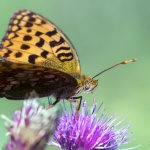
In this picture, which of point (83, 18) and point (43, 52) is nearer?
point (43, 52)

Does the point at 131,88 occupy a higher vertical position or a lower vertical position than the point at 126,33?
lower

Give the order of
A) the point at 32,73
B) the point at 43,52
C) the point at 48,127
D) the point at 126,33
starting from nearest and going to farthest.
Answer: the point at 48,127
the point at 32,73
the point at 43,52
the point at 126,33

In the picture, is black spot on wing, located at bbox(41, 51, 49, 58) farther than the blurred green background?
No

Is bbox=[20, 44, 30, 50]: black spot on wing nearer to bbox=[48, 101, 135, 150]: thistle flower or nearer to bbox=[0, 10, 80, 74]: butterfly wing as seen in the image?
bbox=[0, 10, 80, 74]: butterfly wing

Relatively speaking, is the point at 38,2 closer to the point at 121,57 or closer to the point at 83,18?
the point at 83,18

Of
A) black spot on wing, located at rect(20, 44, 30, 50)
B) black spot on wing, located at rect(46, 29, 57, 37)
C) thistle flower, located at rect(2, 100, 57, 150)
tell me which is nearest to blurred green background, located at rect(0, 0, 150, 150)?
black spot on wing, located at rect(46, 29, 57, 37)

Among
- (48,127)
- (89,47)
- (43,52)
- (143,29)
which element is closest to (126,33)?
(143,29)
